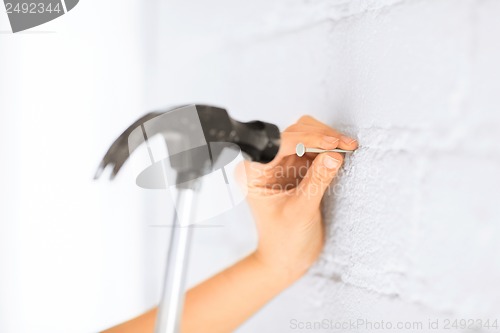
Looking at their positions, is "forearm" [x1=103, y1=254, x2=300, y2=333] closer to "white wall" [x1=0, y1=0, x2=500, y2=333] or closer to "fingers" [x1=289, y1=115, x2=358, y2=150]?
"white wall" [x1=0, y1=0, x2=500, y2=333]

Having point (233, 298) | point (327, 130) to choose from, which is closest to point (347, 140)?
point (327, 130)

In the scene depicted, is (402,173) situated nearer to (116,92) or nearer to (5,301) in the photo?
(116,92)

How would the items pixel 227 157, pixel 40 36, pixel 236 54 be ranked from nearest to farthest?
pixel 227 157 → pixel 236 54 → pixel 40 36

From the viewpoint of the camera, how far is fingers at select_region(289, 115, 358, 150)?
2.21 feet

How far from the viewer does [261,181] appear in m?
0.73

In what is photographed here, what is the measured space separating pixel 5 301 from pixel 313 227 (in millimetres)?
781

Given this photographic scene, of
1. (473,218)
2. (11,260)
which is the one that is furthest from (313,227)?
(11,260)

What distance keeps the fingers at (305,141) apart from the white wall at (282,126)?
58 millimetres

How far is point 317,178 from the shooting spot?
0.67m

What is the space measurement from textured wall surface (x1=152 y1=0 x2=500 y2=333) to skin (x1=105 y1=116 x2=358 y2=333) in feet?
0.15

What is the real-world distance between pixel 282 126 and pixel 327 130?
183 mm

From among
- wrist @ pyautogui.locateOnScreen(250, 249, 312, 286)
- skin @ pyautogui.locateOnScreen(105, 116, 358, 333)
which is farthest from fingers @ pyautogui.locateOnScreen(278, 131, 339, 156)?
wrist @ pyautogui.locateOnScreen(250, 249, 312, 286)

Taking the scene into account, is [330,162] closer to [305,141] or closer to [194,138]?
[305,141]

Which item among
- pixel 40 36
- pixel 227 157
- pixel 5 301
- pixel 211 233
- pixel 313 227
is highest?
pixel 40 36
